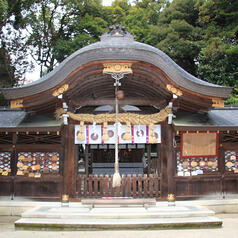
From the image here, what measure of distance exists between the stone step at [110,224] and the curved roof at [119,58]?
3.50 meters

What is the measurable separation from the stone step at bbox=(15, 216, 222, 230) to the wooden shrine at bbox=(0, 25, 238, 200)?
131cm

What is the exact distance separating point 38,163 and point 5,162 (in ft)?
3.66

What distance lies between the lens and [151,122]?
8211 mm

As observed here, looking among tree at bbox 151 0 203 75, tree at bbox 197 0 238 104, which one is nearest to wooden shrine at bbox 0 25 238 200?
tree at bbox 197 0 238 104

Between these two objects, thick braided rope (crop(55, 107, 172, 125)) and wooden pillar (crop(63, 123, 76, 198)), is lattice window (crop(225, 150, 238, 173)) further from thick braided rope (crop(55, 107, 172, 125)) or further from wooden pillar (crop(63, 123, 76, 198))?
wooden pillar (crop(63, 123, 76, 198))

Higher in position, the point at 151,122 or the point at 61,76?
the point at 61,76

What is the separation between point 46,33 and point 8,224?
23638 mm

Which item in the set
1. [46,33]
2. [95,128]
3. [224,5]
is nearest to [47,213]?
[95,128]

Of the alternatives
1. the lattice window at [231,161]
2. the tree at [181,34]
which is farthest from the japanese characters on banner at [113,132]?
the tree at [181,34]

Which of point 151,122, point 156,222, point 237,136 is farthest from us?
point 237,136

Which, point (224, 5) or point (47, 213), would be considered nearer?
point (47, 213)

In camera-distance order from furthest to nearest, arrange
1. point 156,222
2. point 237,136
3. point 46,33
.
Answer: point 46,33 → point 237,136 → point 156,222

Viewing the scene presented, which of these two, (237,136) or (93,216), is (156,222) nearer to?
(93,216)

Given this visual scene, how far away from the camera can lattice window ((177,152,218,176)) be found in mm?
8375
